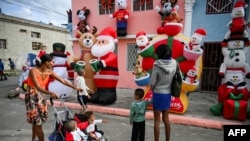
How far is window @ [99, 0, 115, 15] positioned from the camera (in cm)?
900

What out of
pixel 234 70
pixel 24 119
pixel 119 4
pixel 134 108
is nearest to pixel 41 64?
pixel 134 108

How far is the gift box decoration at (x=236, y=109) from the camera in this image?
4.35m

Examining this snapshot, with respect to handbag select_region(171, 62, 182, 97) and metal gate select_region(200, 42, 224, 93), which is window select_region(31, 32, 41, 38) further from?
handbag select_region(171, 62, 182, 97)

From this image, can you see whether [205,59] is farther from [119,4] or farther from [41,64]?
[41,64]

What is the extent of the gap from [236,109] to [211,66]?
3.77 metres

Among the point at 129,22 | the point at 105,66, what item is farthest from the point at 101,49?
the point at 129,22

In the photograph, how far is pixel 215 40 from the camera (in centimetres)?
740

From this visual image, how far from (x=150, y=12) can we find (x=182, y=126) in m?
5.44

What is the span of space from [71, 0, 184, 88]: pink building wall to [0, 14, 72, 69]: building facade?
9.39 metres

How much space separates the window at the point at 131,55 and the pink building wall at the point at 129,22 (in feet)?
0.47

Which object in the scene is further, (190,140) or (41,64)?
(190,140)

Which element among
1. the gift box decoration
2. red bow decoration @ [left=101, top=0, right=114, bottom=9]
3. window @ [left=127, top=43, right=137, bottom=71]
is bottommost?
the gift box decoration

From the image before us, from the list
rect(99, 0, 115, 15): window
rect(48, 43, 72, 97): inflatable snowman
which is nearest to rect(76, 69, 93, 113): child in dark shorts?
rect(48, 43, 72, 97): inflatable snowman

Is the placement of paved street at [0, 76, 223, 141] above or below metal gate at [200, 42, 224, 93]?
below
